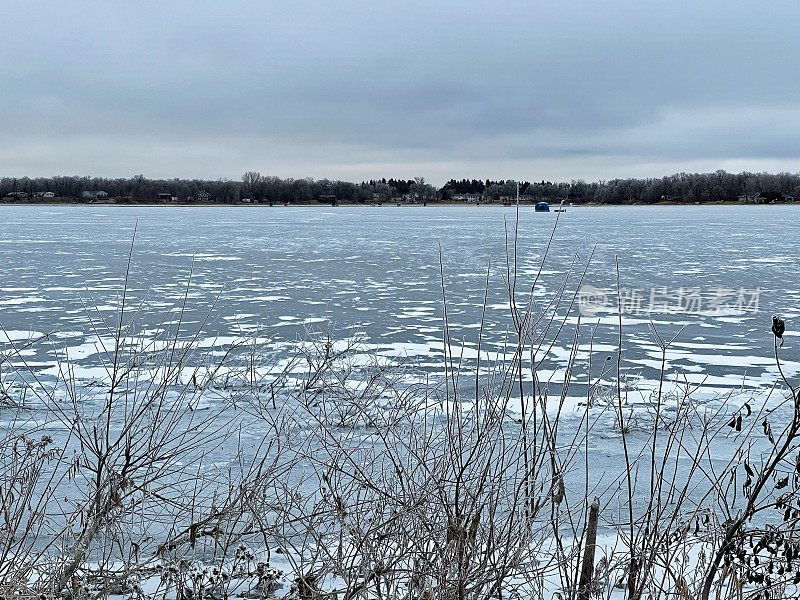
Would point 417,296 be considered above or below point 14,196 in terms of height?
below

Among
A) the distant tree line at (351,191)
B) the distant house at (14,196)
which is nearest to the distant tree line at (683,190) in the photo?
the distant tree line at (351,191)

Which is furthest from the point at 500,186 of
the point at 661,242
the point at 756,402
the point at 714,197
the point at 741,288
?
the point at 756,402

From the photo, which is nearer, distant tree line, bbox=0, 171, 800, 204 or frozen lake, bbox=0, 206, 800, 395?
frozen lake, bbox=0, 206, 800, 395

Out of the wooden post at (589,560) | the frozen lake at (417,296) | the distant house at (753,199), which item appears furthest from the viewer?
the distant house at (753,199)

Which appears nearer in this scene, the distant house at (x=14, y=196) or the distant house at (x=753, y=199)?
the distant house at (x=753, y=199)

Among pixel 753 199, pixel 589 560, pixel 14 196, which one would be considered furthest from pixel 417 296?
pixel 14 196

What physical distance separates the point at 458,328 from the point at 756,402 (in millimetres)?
4041

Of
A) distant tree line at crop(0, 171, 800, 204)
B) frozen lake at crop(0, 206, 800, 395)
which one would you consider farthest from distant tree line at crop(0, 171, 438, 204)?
frozen lake at crop(0, 206, 800, 395)

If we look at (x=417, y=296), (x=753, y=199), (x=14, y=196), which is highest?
(x=14, y=196)

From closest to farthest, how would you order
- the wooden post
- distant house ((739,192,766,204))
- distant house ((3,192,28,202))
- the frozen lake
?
the wooden post
the frozen lake
distant house ((739,192,766,204))
distant house ((3,192,28,202))

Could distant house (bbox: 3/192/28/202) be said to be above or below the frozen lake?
above

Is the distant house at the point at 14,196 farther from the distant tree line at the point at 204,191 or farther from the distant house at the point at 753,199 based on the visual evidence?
the distant house at the point at 753,199

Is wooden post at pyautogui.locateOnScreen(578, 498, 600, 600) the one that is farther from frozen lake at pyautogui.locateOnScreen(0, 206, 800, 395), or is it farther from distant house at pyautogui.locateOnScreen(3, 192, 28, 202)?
distant house at pyautogui.locateOnScreen(3, 192, 28, 202)

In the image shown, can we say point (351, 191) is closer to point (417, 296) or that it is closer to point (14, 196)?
point (14, 196)
